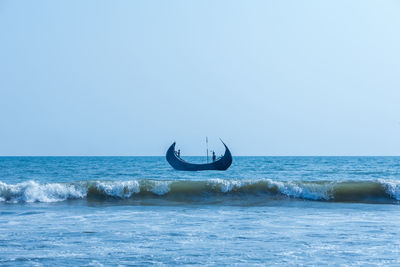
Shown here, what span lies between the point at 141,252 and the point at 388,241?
590 centimetres

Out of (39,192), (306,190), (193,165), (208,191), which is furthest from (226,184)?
(193,165)

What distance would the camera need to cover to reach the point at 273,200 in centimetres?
2338

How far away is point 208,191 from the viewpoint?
25297mm

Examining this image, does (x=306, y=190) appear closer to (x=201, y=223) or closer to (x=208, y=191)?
(x=208, y=191)

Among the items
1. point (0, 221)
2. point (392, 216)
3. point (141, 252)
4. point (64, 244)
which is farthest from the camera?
point (392, 216)

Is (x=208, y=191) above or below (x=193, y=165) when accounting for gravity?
below

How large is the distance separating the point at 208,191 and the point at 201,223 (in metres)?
10.2

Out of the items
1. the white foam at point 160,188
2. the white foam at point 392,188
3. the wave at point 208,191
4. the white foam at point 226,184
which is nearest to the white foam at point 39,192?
the wave at point 208,191

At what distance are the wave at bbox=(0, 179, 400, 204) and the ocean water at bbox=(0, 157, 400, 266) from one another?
Answer: 5 centimetres

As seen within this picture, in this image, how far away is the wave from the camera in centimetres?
2392

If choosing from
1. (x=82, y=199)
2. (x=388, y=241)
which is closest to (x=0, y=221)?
(x=82, y=199)

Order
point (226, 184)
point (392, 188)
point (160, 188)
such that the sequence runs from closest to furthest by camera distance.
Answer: point (392, 188) < point (160, 188) < point (226, 184)

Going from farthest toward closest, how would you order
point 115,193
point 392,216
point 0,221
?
point 115,193 → point 392,216 → point 0,221

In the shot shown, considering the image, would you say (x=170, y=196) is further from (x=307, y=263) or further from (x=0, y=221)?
(x=307, y=263)
